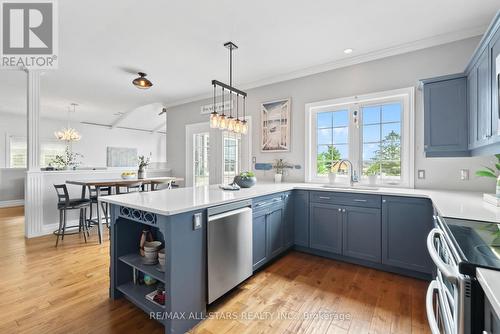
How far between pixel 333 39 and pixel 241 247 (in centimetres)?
261

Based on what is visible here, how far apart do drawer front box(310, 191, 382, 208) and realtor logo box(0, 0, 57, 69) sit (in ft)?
11.4

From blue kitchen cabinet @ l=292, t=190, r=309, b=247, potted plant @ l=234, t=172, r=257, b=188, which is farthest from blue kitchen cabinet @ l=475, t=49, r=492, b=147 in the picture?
potted plant @ l=234, t=172, r=257, b=188

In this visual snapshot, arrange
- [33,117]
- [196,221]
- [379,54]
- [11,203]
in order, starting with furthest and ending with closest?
1. [11,203]
2. [33,117]
3. [379,54]
4. [196,221]

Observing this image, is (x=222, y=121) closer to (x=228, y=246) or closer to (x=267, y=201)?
(x=267, y=201)

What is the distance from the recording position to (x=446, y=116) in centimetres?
240

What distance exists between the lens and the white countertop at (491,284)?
627mm

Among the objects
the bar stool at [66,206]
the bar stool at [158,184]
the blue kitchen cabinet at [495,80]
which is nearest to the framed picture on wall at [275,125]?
the bar stool at [158,184]

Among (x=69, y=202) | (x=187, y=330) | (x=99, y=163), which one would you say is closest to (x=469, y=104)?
(x=187, y=330)

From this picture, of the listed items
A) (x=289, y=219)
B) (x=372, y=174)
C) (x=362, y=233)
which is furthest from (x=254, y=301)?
(x=372, y=174)

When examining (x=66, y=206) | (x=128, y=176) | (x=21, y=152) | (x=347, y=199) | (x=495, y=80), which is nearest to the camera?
(x=495, y=80)

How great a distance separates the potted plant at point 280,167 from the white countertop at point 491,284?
10.0 feet

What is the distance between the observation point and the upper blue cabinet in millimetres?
1704

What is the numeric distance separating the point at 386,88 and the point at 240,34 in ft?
6.65

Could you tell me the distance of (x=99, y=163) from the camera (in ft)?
28.2
